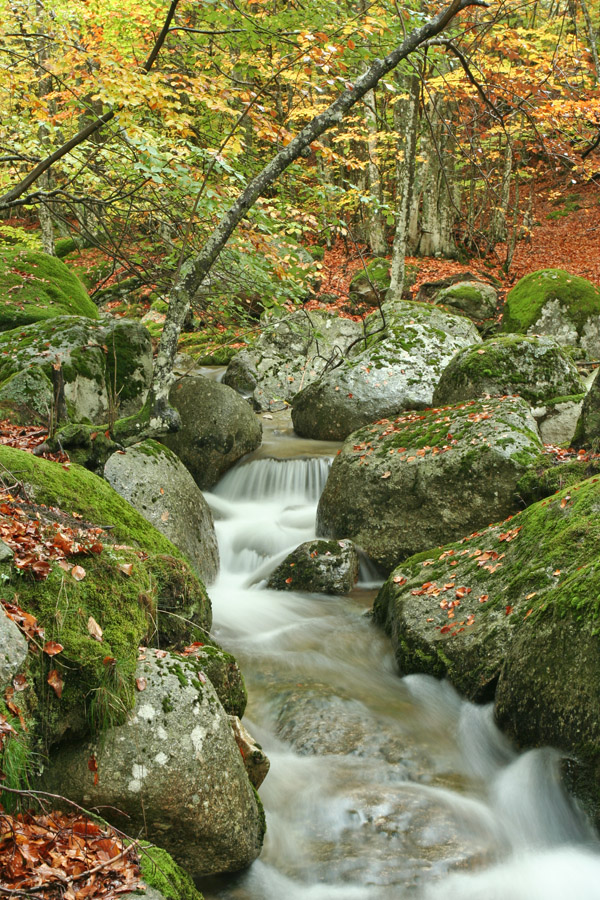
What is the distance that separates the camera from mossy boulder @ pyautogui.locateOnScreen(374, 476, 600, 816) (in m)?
3.85

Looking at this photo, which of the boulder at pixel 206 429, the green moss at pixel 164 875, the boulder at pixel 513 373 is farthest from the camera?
the boulder at pixel 206 429

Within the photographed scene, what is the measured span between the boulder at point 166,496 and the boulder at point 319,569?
841 millimetres

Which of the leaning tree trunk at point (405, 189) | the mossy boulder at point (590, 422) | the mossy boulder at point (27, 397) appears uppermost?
the leaning tree trunk at point (405, 189)

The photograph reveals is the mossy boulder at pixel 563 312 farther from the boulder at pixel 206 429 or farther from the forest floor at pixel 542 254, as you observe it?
the boulder at pixel 206 429

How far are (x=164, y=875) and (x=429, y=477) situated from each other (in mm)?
5200

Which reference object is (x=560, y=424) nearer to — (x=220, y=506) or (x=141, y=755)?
(x=220, y=506)

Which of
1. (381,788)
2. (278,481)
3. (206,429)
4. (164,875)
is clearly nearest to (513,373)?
(278,481)

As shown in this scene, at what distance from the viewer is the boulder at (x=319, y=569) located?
738 cm

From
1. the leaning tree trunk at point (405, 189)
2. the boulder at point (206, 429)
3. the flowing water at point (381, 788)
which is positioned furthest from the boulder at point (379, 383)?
the flowing water at point (381, 788)

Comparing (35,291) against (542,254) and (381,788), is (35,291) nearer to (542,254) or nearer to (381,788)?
(381,788)

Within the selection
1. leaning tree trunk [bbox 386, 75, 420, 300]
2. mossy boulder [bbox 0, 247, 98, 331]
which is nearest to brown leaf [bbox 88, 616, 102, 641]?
mossy boulder [bbox 0, 247, 98, 331]

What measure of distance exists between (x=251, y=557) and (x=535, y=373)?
4.61 metres

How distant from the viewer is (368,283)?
17812 millimetres

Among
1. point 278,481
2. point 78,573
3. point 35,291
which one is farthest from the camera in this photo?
point 35,291
